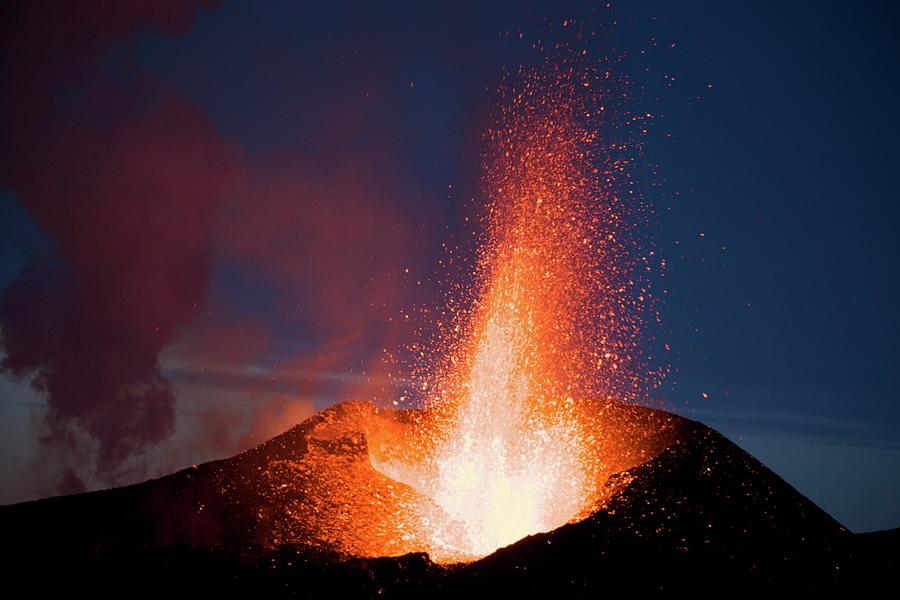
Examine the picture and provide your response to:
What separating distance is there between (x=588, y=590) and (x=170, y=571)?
8.39m

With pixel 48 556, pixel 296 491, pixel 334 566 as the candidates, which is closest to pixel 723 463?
pixel 334 566

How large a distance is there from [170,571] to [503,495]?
35.1 ft

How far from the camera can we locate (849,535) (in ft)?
52.6

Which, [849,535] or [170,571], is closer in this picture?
[170,571]

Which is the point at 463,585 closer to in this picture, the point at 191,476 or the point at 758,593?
the point at 758,593

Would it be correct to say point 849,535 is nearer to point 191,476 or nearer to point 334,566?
point 334,566

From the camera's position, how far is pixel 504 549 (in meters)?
13.2

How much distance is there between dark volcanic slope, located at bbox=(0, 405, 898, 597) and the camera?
12.3 metres

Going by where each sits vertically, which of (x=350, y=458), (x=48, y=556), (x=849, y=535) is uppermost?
(x=350, y=458)

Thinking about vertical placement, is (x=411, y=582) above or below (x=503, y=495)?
below

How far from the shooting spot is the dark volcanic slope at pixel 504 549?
12297mm

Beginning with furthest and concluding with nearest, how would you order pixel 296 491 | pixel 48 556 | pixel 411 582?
pixel 296 491 → pixel 48 556 → pixel 411 582

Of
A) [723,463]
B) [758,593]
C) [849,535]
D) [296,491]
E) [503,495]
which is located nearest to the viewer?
[758,593]

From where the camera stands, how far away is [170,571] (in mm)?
12344
